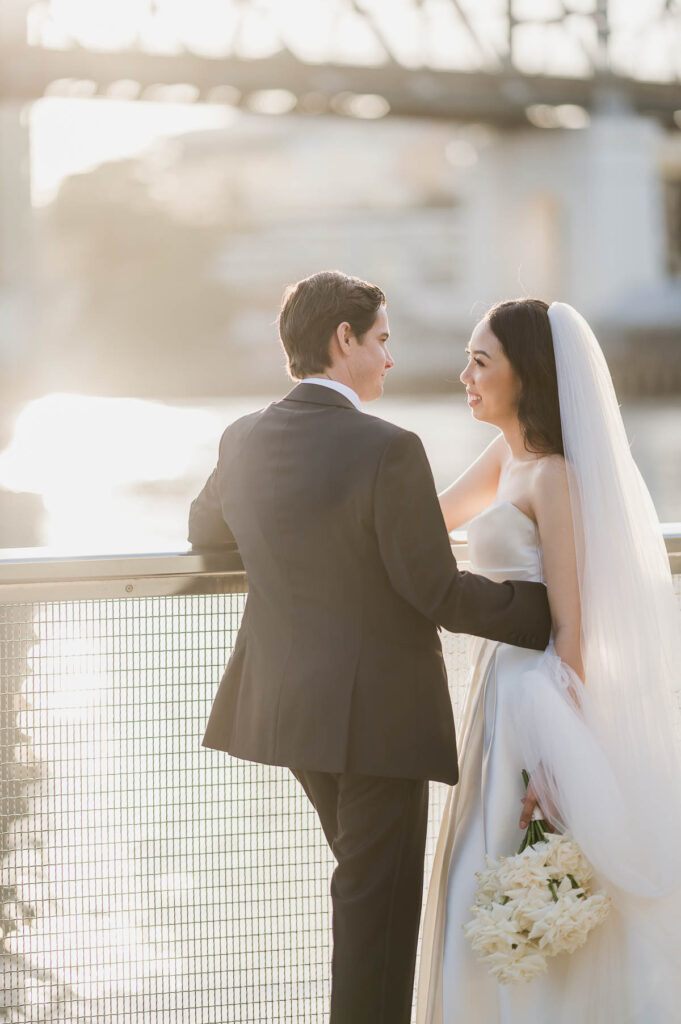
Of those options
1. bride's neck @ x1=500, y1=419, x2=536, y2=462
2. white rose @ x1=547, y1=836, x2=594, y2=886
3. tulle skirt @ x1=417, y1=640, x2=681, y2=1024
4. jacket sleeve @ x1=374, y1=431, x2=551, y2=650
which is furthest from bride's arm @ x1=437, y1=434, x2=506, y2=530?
white rose @ x1=547, y1=836, x2=594, y2=886

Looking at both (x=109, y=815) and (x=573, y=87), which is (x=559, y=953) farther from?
(x=573, y=87)

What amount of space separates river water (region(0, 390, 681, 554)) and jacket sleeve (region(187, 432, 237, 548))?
50mm

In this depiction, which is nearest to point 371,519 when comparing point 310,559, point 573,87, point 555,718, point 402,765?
point 310,559

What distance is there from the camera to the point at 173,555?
2.40 meters

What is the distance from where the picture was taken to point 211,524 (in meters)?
2.41

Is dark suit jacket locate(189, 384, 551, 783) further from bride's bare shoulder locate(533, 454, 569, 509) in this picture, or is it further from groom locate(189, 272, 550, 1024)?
bride's bare shoulder locate(533, 454, 569, 509)

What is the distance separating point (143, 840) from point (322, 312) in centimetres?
111

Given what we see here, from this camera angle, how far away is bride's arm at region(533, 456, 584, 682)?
2373 millimetres

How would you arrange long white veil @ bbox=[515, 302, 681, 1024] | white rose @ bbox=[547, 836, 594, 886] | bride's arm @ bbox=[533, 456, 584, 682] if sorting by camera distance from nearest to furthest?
white rose @ bbox=[547, 836, 594, 886]
long white veil @ bbox=[515, 302, 681, 1024]
bride's arm @ bbox=[533, 456, 584, 682]

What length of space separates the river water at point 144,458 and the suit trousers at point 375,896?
666 mm

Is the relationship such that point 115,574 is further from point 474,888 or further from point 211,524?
point 474,888

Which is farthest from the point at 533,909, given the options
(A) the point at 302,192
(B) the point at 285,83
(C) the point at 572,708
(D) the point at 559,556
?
(A) the point at 302,192

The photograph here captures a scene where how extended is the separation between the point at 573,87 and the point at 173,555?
41.7 meters

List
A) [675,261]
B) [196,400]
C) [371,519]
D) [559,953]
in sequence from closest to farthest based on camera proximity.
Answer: [371,519] → [559,953] → [196,400] → [675,261]
